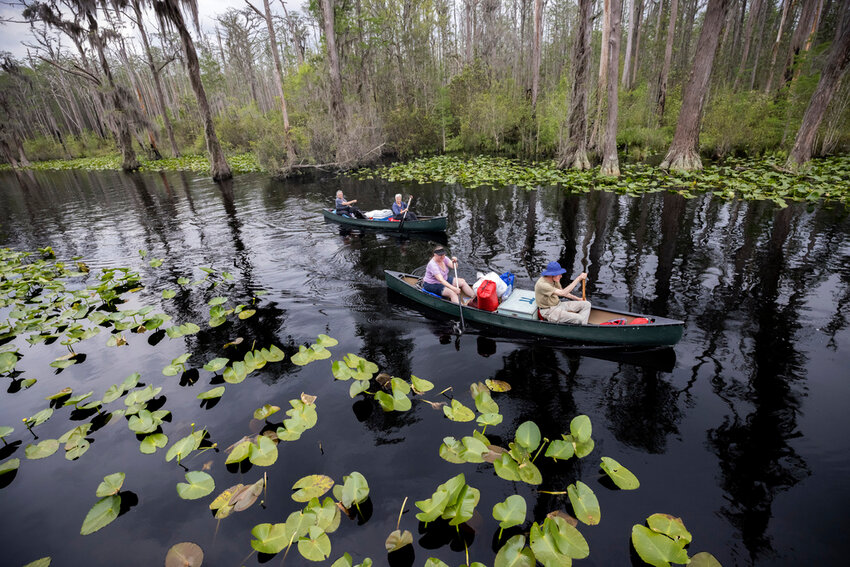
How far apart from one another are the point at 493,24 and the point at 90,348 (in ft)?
126

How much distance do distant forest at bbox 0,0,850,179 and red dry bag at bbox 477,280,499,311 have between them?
13504 mm

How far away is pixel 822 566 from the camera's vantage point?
107 inches

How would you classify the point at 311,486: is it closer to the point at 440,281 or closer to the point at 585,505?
the point at 585,505

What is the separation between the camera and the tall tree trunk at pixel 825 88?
1230 centimetres

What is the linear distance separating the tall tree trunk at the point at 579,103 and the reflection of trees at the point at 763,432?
45.3 ft

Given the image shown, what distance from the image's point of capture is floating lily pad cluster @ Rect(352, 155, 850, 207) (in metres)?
11.5

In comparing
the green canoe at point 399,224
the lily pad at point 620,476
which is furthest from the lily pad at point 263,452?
the green canoe at point 399,224

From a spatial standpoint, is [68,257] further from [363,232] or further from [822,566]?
[822,566]

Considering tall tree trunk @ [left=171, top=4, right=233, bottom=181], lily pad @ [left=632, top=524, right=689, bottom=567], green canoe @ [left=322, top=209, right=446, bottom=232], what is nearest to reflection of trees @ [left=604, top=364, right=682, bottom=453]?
lily pad @ [left=632, top=524, right=689, bottom=567]

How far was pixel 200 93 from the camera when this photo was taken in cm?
1981

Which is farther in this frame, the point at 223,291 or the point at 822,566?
the point at 223,291

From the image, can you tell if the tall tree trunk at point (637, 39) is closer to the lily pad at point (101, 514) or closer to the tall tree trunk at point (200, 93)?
the tall tree trunk at point (200, 93)

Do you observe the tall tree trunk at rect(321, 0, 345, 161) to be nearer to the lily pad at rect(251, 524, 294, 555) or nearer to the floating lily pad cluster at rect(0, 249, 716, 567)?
the floating lily pad cluster at rect(0, 249, 716, 567)

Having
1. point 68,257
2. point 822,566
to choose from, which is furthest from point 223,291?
point 822,566
